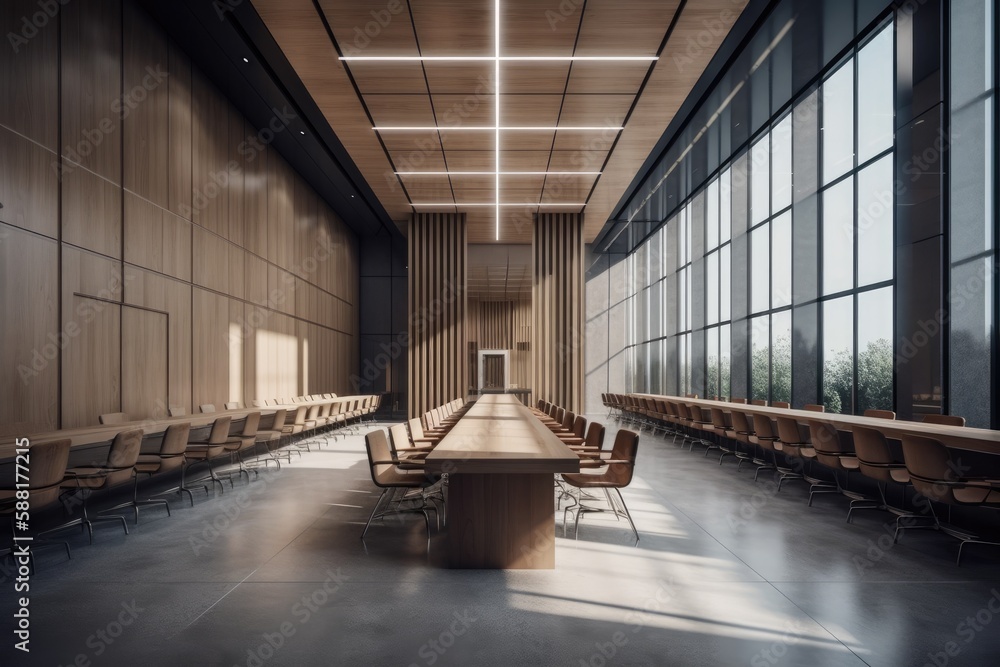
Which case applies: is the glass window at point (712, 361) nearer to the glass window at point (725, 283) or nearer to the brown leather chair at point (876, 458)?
the glass window at point (725, 283)

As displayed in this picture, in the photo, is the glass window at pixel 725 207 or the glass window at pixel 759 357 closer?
the glass window at pixel 759 357

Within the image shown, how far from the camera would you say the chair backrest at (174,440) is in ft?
16.1

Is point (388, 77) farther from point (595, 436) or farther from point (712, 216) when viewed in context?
point (712, 216)

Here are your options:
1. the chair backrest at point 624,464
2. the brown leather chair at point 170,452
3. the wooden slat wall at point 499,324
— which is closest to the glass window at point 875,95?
the chair backrest at point 624,464

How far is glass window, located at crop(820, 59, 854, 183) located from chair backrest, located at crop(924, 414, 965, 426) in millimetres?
3698

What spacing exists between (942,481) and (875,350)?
398cm

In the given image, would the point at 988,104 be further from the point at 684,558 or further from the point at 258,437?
Answer: the point at 258,437

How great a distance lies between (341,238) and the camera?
15094 millimetres

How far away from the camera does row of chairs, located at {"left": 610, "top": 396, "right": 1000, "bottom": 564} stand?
3.65 m

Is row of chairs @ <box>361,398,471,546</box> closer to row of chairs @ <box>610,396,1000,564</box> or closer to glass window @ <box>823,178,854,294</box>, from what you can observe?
row of chairs @ <box>610,396,1000,564</box>

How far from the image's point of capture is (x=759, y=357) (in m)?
10.1

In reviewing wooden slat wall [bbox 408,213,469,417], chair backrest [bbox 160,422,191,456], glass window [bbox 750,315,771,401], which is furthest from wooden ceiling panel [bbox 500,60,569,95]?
wooden slat wall [bbox 408,213,469,417]

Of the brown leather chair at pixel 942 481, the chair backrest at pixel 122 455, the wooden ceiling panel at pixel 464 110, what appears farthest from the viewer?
the wooden ceiling panel at pixel 464 110

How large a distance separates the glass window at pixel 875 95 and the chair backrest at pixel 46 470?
8.22 m
